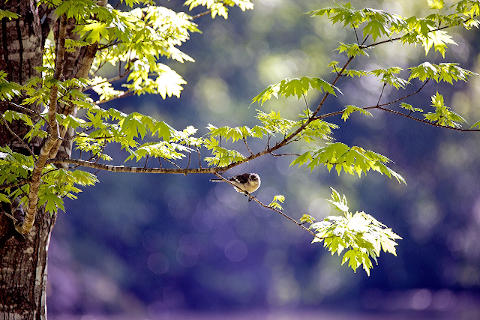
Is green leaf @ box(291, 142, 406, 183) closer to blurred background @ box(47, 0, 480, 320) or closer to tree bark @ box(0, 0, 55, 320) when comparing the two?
tree bark @ box(0, 0, 55, 320)

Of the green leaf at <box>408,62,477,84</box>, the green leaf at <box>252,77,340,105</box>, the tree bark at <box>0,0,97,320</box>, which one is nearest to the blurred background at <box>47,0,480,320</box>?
the tree bark at <box>0,0,97,320</box>

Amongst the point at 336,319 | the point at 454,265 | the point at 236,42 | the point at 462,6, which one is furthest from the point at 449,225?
the point at 462,6

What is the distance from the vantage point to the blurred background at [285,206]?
48.1 ft

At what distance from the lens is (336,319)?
1302 centimetres

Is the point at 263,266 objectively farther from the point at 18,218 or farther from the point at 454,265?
the point at 18,218

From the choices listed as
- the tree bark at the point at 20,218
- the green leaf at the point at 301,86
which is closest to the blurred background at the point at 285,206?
the tree bark at the point at 20,218

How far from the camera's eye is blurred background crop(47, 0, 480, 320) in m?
14.7

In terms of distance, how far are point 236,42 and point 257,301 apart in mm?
8090

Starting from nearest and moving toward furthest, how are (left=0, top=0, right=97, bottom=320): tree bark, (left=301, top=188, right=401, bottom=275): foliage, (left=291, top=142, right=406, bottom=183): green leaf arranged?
1. (left=291, top=142, right=406, bottom=183): green leaf
2. (left=301, top=188, right=401, bottom=275): foliage
3. (left=0, top=0, right=97, bottom=320): tree bark

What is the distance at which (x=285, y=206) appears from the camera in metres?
15.6

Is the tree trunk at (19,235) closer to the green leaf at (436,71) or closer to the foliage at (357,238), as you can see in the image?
the foliage at (357,238)

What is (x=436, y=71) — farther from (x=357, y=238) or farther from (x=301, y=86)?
(x=357, y=238)

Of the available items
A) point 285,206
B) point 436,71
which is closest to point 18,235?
point 436,71

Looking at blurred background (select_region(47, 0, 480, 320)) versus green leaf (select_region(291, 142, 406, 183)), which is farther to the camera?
blurred background (select_region(47, 0, 480, 320))
